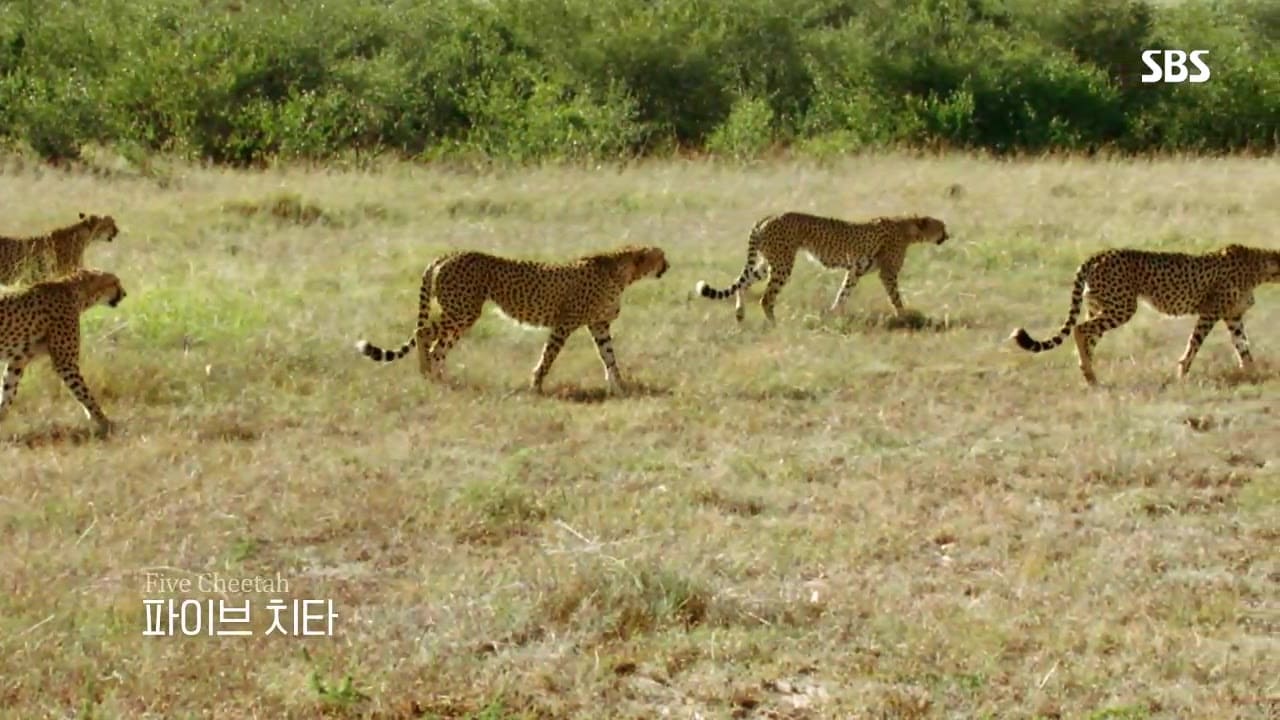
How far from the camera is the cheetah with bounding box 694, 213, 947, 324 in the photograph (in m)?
12.3

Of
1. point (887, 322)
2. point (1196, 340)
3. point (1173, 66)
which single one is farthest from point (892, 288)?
point (1173, 66)

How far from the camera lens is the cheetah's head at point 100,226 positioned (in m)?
12.2

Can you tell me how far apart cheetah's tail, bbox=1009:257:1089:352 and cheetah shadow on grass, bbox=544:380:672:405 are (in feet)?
6.55

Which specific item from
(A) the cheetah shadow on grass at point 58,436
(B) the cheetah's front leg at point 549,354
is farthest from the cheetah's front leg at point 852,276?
(A) the cheetah shadow on grass at point 58,436

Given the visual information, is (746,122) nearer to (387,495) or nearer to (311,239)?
(311,239)

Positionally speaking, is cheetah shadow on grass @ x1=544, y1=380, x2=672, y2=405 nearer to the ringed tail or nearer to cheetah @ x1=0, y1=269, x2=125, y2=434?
the ringed tail

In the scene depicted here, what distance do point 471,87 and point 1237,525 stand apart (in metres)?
18.0

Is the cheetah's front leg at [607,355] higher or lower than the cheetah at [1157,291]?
lower

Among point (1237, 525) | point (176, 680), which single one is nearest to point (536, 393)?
point (1237, 525)

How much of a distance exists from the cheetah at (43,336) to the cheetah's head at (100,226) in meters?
3.49

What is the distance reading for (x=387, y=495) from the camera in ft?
24.1

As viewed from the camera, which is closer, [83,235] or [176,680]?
[176,680]

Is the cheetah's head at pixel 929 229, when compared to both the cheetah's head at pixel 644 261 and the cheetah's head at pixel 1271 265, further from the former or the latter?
the cheetah's head at pixel 644 261

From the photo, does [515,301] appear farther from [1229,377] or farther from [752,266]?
[1229,377]
